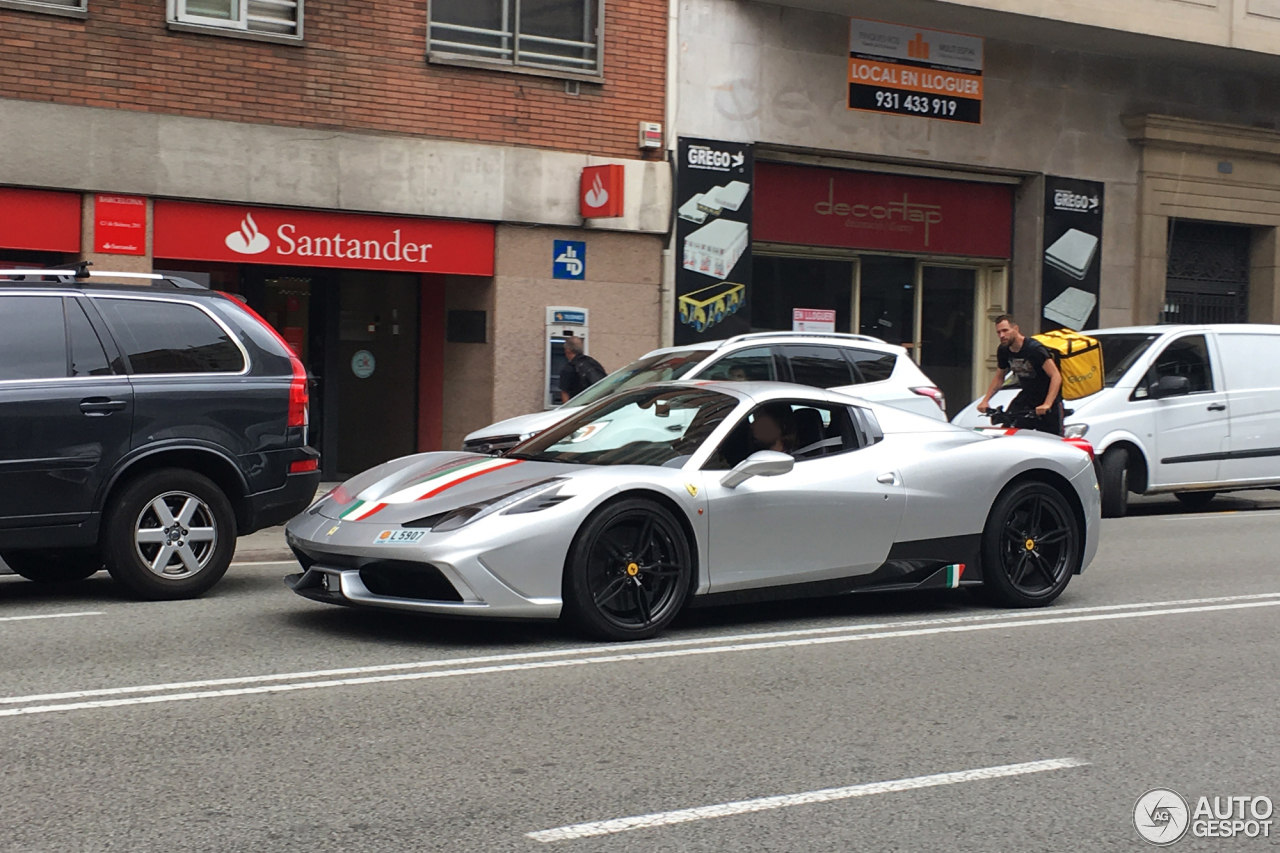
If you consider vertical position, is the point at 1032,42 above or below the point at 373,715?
above

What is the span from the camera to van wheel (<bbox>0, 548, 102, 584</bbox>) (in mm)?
9047

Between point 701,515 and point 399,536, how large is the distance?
4.84 ft

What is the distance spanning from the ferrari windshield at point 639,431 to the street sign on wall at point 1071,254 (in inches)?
564

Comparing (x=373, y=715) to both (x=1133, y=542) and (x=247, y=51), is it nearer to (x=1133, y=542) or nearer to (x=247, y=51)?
(x=1133, y=542)

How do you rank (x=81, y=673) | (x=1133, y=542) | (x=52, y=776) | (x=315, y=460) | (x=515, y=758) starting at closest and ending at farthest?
(x=52, y=776) → (x=515, y=758) → (x=81, y=673) → (x=315, y=460) → (x=1133, y=542)

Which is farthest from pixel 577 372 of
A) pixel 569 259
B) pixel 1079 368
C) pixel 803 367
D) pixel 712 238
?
pixel 1079 368

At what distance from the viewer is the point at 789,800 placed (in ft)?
15.3

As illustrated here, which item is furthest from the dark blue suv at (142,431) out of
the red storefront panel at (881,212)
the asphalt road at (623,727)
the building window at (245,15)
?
the red storefront panel at (881,212)

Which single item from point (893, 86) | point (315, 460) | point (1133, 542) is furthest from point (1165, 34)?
point (315, 460)

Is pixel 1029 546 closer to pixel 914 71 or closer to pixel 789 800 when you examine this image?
pixel 789 800

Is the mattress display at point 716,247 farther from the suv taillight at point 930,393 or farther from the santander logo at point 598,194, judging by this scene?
the suv taillight at point 930,393

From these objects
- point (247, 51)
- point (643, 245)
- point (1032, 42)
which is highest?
point (1032, 42)

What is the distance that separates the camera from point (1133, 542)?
40.5ft

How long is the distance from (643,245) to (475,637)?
439 inches
